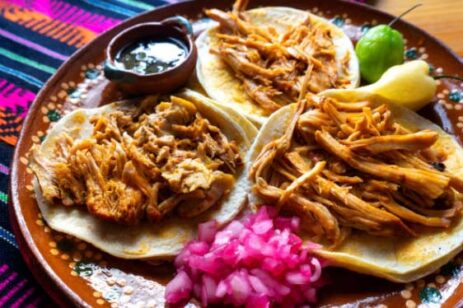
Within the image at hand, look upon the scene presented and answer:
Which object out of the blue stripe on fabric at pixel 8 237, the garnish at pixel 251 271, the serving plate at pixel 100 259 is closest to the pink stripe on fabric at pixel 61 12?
the serving plate at pixel 100 259

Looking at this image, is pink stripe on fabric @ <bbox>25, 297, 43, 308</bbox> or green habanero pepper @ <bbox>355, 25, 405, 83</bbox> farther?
green habanero pepper @ <bbox>355, 25, 405, 83</bbox>

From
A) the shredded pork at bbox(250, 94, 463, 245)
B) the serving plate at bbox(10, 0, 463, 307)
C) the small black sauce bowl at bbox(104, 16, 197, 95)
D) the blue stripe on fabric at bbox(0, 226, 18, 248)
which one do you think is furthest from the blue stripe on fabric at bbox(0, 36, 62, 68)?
the shredded pork at bbox(250, 94, 463, 245)

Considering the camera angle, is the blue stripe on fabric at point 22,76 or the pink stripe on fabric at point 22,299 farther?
the blue stripe on fabric at point 22,76

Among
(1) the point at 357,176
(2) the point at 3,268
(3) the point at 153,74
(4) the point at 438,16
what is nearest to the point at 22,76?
(3) the point at 153,74

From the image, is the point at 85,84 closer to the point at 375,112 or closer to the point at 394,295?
the point at 375,112

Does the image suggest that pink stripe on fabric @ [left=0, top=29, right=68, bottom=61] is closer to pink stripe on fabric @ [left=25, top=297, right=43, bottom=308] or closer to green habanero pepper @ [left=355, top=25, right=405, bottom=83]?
pink stripe on fabric @ [left=25, top=297, right=43, bottom=308]

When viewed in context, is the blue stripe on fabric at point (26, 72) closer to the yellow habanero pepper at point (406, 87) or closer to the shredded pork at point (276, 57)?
the shredded pork at point (276, 57)
